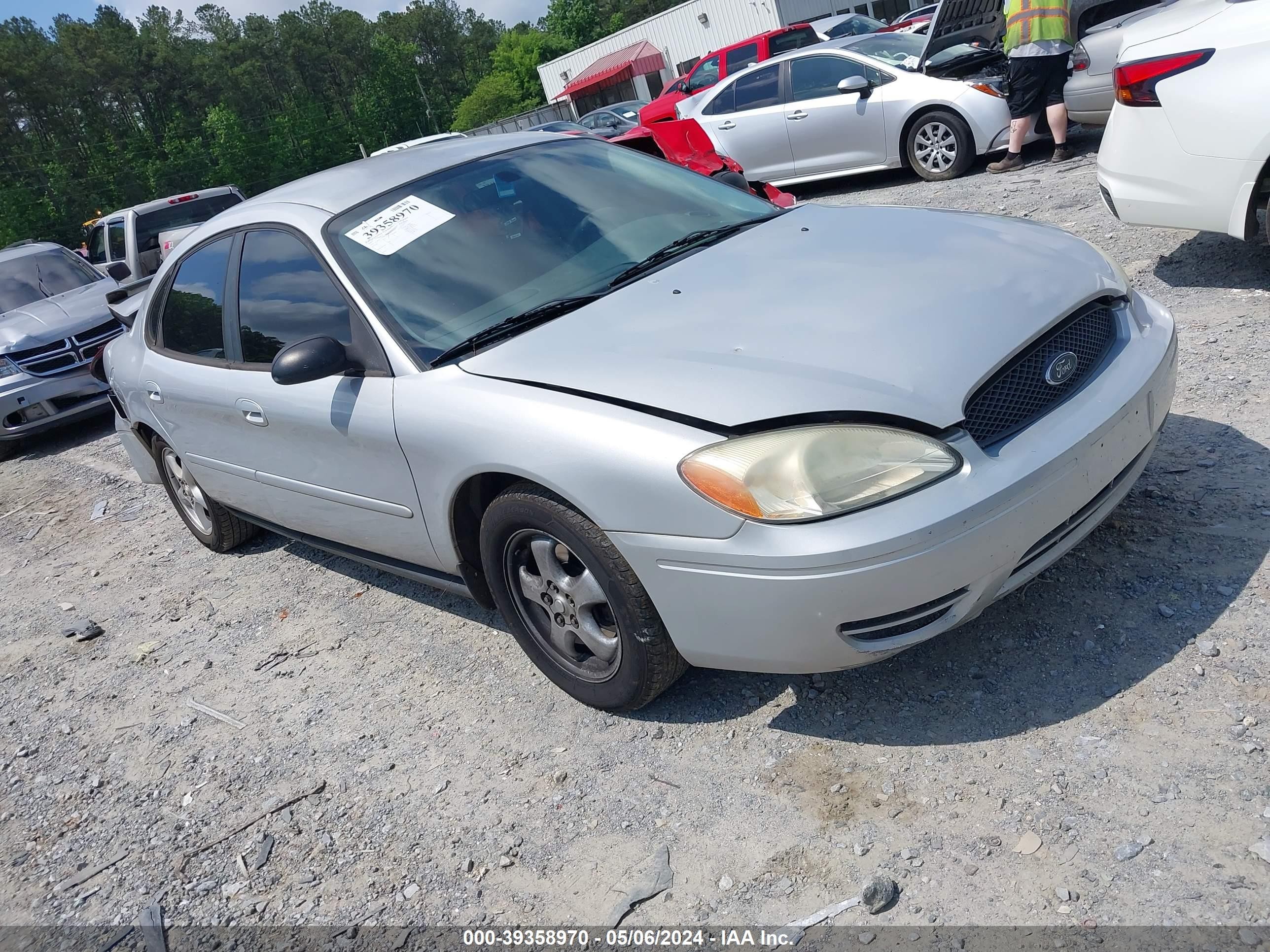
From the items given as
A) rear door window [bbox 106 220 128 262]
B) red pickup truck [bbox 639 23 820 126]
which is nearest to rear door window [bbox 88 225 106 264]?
rear door window [bbox 106 220 128 262]

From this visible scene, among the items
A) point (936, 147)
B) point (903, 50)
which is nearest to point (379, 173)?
point (936, 147)

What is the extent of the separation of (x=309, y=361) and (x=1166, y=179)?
4.02 m

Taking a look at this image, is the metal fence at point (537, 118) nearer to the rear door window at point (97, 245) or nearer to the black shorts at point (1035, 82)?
the rear door window at point (97, 245)

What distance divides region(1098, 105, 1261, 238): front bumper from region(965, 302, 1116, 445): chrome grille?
2222mm

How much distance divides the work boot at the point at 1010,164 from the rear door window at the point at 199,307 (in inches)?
279

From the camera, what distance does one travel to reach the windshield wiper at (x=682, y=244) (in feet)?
11.0

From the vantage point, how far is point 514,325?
124 inches

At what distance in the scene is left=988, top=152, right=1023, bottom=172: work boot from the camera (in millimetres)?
8836

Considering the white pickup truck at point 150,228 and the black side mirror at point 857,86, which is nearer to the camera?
the black side mirror at point 857,86

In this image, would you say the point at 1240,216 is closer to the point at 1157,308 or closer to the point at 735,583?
the point at 1157,308

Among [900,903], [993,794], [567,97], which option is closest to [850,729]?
[993,794]

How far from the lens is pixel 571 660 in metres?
3.12

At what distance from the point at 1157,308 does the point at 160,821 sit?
142 inches

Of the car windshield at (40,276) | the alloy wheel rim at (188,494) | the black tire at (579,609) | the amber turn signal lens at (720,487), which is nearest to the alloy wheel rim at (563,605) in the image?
the black tire at (579,609)
